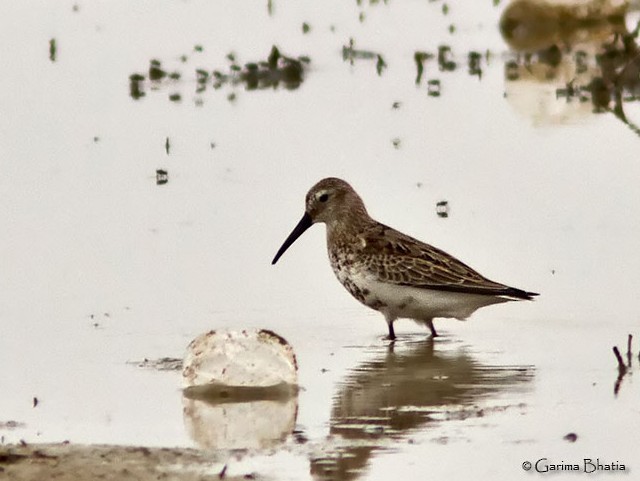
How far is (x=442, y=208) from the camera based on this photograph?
52.4 ft

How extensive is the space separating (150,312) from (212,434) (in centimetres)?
340

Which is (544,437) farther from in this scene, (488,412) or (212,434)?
(212,434)

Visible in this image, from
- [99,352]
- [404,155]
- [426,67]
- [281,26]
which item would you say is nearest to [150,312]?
[99,352]

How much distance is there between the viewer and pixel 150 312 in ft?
41.2

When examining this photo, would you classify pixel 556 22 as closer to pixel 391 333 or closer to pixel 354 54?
pixel 354 54

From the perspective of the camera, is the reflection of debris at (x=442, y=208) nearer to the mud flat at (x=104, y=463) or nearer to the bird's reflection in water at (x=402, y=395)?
the bird's reflection in water at (x=402, y=395)

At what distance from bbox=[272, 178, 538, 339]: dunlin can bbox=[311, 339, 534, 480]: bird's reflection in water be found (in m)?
0.29

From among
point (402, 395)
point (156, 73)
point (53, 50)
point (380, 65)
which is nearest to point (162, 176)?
point (156, 73)

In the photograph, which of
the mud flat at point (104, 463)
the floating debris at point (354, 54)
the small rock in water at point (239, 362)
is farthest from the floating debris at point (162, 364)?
the floating debris at point (354, 54)

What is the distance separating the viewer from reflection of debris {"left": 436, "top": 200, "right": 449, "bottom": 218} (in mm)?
15709

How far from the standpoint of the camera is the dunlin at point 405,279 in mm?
12156

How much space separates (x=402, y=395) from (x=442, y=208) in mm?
5882

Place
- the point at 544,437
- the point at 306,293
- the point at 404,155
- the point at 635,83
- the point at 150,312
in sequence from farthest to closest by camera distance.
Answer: the point at 635,83 < the point at 404,155 < the point at 306,293 < the point at 150,312 < the point at 544,437

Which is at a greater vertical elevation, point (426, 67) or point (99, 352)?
point (426, 67)
